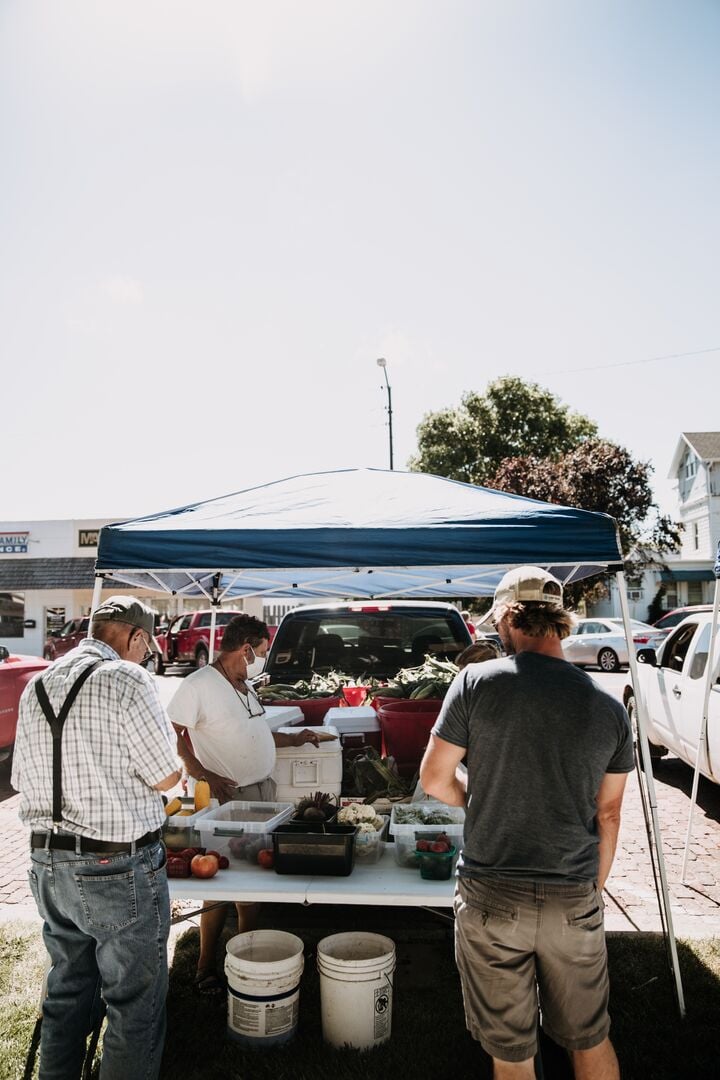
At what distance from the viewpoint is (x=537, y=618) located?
2613 millimetres

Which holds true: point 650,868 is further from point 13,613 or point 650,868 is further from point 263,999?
point 13,613

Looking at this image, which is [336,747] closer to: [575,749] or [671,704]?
[575,749]

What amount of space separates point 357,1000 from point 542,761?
A: 1726 millimetres

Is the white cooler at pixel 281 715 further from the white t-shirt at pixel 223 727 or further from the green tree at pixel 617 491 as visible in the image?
the green tree at pixel 617 491

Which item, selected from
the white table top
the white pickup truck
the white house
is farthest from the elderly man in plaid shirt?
the white house

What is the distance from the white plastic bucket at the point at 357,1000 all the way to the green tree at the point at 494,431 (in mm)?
30965

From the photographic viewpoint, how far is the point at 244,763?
13.9ft

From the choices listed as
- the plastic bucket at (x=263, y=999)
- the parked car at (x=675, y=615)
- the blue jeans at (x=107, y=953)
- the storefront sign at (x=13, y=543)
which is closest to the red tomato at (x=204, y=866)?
the plastic bucket at (x=263, y=999)

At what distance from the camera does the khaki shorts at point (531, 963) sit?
2439 millimetres

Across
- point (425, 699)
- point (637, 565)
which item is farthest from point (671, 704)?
point (637, 565)

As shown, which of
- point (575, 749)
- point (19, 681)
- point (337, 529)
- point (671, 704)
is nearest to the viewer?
point (575, 749)

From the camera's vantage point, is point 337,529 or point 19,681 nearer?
point 337,529

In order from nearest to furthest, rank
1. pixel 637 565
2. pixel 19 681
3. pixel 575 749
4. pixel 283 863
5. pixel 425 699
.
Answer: pixel 575 749, pixel 283 863, pixel 425 699, pixel 19 681, pixel 637 565

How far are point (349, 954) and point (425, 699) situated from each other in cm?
171
